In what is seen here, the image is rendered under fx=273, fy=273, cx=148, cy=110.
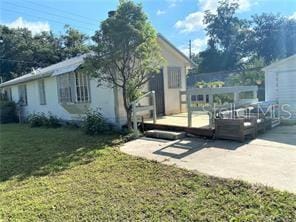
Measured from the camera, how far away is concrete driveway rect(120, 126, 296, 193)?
4.73 meters

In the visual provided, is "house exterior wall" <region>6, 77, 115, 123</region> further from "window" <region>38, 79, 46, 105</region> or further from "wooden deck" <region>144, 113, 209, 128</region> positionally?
"wooden deck" <region>144, 113, 209, 128</region>

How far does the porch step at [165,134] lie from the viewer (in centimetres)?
813

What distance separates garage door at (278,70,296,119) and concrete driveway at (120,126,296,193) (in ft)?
9.35

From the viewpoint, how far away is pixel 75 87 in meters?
11.8

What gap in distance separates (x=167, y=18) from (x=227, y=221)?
12.0m

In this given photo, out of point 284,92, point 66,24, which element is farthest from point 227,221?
point 66,24

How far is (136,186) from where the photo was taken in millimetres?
4820

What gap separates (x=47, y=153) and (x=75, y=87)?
15.0ft

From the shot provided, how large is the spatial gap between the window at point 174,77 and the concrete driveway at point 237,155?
4818 millimetres

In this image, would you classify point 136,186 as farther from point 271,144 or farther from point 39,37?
point 39,37

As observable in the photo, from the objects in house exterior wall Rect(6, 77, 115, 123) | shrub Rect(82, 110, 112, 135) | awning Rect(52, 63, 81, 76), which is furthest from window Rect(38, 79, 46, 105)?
shrub Rect(82, 110, 112, 135)

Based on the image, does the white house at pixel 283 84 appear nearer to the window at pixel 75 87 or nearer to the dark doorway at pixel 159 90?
the dark doorway at pixel 159 90

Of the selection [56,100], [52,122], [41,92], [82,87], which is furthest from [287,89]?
[41,92]

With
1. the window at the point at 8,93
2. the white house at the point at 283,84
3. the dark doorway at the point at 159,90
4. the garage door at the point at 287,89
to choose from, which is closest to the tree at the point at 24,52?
the window at the point at 8,93
